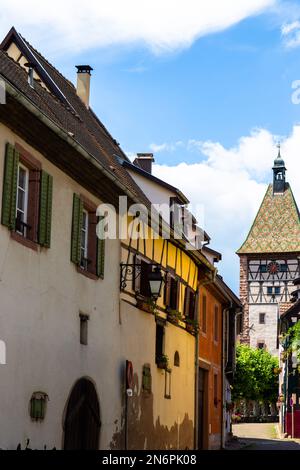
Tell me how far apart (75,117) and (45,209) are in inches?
322

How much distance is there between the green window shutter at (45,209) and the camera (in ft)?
46.2

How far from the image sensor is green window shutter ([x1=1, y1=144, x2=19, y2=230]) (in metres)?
12.6

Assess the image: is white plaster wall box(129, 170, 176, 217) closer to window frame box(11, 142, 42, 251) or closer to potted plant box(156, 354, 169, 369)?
potted plant box(156, 354, 169, 369)

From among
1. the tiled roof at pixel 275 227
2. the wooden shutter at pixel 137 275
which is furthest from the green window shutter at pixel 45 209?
the tiled roof at pixel 275 227

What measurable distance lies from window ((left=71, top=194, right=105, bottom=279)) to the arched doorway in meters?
1.95

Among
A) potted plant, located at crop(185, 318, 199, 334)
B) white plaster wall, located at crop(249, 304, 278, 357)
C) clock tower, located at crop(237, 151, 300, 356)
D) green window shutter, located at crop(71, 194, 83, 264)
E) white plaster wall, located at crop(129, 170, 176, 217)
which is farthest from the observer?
clock tower, located at crop(237, 151, 300, 356)

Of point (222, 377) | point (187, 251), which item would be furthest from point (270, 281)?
point (187, 251)

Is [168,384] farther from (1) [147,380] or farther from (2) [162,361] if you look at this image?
(1) [147,380]

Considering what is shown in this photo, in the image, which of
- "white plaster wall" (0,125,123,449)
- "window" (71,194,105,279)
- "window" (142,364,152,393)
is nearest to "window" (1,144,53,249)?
"white plaster wall" (0,125,123,449)

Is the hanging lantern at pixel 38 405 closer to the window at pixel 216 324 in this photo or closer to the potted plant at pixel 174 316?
the potted plant at pixel 174 316

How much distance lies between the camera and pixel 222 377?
111 ft

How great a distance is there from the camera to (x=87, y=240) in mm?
16828

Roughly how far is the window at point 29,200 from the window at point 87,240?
141 centimetres

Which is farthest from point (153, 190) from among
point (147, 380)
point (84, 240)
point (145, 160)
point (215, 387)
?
point (215, 387)
